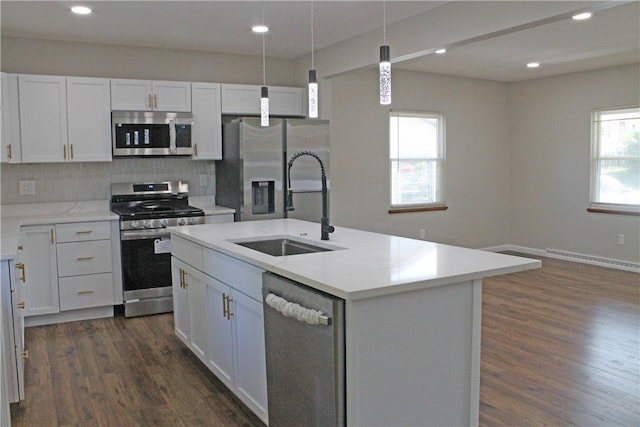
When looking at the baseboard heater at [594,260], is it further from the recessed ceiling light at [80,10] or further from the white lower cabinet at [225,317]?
the recessed ceiling light at [80,10]

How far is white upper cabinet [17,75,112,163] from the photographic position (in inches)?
182

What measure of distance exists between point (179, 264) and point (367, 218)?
114 inches

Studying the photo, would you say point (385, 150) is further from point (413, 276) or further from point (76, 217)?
point (413, 276)

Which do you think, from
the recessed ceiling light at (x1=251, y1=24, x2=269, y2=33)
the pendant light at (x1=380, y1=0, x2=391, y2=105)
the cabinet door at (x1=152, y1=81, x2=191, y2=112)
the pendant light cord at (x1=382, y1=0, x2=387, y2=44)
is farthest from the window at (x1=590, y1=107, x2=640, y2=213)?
the pendant light at (x1=380, y1=0, x2=391, y2=105)

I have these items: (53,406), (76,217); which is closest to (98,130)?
(76,217)

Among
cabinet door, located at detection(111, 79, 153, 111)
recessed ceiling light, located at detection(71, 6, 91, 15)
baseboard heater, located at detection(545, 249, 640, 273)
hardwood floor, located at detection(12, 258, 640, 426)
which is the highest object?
recessed ceiling light, located at detection(71, 6, 91, 15)

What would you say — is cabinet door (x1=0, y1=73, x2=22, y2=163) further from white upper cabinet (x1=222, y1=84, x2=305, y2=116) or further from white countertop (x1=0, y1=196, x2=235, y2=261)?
white upper cabinet (x1=222, y1=84, x2=305, y2=116)

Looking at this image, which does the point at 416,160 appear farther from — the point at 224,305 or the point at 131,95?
→ the point at 224,305

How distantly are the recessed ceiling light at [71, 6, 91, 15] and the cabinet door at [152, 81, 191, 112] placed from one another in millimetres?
1054

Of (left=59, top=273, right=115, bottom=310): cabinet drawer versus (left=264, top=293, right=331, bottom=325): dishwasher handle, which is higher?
(left=264, top=293, right=331, bottom=325): dishwasher handle

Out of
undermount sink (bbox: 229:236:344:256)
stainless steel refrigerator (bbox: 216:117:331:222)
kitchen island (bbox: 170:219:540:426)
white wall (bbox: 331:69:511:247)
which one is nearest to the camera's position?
kitchen island (bbox: 170:219:540:426)

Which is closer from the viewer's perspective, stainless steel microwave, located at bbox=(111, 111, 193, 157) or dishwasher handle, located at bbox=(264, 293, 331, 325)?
dishwasher handle, located at bbox=(264, 293, 331, 325)

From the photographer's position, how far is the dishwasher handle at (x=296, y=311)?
6.77 ft

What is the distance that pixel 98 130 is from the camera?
4871 mm
